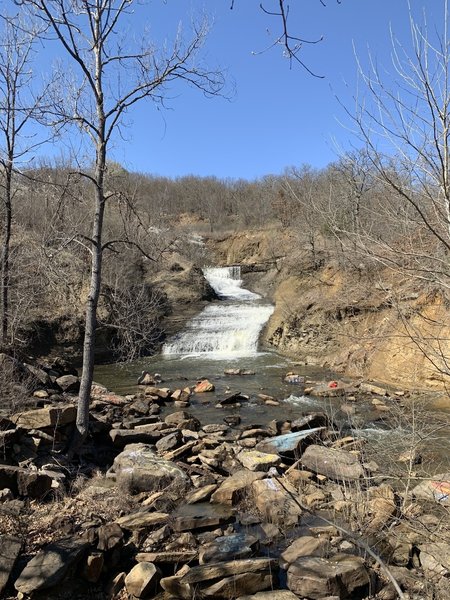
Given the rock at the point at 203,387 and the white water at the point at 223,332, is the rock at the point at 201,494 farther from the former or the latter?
the white water at the point at 223,332

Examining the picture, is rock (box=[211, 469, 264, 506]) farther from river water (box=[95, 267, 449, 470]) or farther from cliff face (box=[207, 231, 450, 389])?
cliff face (box=[207, 231, 450, 389])

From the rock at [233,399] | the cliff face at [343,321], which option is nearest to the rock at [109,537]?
the rock at [233,399]

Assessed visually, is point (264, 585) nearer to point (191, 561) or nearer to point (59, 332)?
point (191, 561)

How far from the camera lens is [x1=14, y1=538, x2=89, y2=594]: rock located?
3879 mm

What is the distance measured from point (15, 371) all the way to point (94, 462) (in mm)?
4246

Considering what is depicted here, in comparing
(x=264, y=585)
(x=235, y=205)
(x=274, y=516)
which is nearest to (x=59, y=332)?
(x=274, y=516)

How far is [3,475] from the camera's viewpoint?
5.55 metres

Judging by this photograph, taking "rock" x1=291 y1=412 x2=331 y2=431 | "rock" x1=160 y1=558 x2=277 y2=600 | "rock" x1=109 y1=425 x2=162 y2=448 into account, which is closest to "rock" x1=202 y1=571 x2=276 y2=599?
"rock" x1=160 y1=558 x2=277 y2=600

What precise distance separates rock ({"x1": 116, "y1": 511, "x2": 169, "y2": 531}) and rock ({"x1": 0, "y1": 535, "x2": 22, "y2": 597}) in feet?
3.71

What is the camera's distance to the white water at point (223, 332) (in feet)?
63.9

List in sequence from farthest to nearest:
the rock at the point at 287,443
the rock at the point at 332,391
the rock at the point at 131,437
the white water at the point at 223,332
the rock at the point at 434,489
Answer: the white water at the point at 223,332, the rock at the point at 332,391, the rock at the point at 131,437, the rock at the point at 287,443, the rock at the point at 434,489

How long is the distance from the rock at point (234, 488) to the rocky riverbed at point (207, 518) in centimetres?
1

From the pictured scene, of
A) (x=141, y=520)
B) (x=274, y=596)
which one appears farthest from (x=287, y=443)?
(x=274, y=596)

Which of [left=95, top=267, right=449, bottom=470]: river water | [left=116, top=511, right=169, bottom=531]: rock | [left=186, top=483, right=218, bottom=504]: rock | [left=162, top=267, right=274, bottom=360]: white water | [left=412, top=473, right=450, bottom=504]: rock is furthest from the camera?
[left=162, top=267, right=274, bottom=360]: white water
